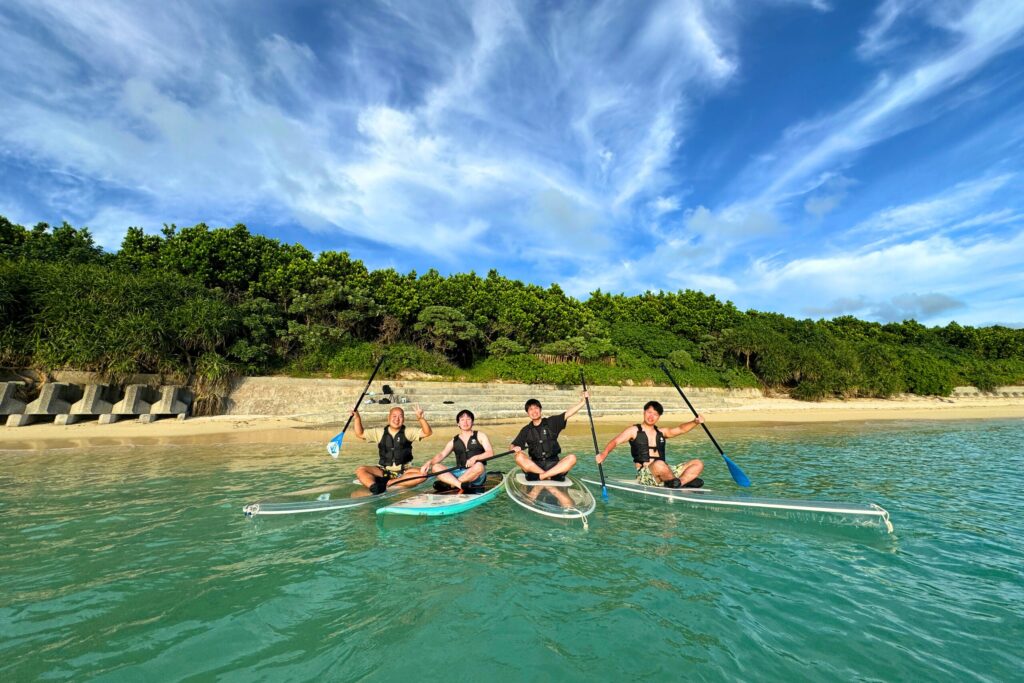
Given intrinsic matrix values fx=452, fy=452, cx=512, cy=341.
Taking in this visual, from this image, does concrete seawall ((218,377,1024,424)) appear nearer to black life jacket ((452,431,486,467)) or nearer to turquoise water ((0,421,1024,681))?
black life jacket ((452,431,486,467))

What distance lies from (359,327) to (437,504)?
21240mm

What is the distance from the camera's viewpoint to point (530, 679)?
3193mm

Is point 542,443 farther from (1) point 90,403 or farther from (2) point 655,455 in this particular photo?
(1) point 90,403

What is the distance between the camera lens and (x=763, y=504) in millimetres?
6910

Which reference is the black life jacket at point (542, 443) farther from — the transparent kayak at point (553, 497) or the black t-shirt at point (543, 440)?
the transparent kayak at point (553, 497)

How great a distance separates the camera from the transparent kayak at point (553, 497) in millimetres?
6625

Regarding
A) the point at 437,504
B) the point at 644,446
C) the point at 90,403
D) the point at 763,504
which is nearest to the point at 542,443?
the point at 644,446

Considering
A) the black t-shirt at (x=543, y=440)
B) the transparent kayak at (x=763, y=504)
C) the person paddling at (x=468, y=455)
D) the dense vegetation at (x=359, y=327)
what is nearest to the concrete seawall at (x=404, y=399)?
the dense vegetation at (x=359, y=327)

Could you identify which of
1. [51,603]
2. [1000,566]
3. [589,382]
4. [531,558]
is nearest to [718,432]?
[589,382]

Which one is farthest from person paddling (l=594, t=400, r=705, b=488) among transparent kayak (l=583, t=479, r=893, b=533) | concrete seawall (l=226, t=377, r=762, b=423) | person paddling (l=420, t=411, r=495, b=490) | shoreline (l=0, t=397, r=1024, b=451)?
concrete seawall (l=226, t=377, r=762, b=423)

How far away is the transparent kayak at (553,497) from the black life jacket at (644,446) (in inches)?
54.2

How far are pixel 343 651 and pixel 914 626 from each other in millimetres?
4700

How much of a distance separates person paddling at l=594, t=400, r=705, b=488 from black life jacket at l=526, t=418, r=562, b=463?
85 cm

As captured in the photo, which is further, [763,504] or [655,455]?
[655,455]
